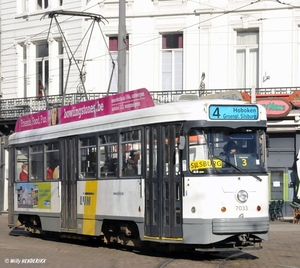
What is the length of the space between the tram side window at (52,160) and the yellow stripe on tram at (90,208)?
5.49ft

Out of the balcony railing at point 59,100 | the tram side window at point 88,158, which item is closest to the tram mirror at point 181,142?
the tram side window at point 88,158

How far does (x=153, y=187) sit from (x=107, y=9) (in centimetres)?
1760

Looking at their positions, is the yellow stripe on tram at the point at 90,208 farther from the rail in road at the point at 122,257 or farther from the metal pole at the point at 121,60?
the metal pole at the point at 121,60

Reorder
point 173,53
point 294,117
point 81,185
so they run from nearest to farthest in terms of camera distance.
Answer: point 81,185 → point 294,117 → point 173,53

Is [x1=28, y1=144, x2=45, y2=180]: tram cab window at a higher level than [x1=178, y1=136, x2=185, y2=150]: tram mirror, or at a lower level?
lower

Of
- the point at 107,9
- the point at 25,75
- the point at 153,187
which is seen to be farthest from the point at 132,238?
the point at 25,75

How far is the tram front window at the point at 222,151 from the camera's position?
48.2 feet

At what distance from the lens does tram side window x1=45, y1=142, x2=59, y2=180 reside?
1938 centimetres

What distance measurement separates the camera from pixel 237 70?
3080 cm

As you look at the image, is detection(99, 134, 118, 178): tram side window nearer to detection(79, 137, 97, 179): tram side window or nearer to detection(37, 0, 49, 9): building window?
detection(79, 137, 97, 179): tram side window

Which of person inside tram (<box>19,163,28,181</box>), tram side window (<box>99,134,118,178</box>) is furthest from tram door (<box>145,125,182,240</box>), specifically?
person inside tram (<box>19,163,28,181</box>)

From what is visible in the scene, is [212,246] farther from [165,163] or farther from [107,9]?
[107,9]

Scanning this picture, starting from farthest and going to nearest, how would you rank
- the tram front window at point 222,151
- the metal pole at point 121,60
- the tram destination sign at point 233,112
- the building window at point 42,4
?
the building window at point 42,4, the metal pole at point 121,60, the tram destination sign at point 233,112, the tram front window at point 222,151

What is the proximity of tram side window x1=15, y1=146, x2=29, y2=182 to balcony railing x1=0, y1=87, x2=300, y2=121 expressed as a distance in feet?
24.0
